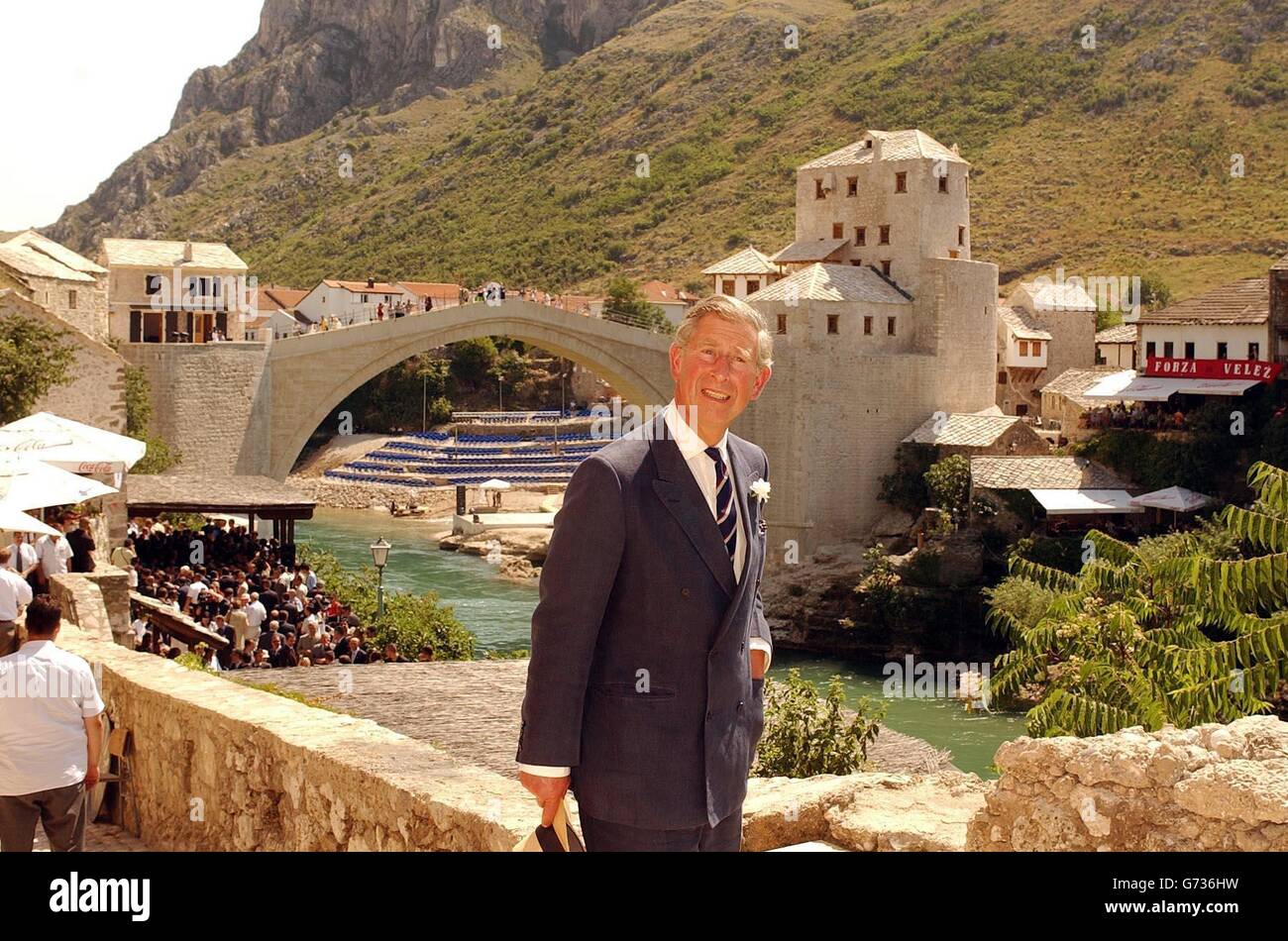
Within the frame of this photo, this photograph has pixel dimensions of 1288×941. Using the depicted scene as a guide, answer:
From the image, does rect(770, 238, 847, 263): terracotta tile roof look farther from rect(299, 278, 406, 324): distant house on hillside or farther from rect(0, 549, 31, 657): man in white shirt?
rect(0, 549, 31, 657): man in white shirt

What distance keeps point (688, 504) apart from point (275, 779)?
2288 millimetres

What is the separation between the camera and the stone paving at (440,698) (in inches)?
320

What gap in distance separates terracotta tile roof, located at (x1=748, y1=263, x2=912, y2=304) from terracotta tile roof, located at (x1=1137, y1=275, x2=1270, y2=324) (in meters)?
5.59

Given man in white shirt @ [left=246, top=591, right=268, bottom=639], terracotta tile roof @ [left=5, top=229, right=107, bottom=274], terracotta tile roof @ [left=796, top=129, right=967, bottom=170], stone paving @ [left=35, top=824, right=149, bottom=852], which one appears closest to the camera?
stone paving @ [left=35, top=824, right=149, bottom=852]

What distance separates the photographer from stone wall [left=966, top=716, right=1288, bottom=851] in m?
2.91

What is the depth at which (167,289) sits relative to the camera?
115 ft

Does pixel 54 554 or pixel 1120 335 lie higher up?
pixel 1120 335

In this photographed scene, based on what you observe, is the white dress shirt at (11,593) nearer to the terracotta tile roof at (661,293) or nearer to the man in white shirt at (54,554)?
the man in white shirt at (54,554)

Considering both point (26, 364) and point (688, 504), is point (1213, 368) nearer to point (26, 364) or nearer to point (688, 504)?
point (26, 364)

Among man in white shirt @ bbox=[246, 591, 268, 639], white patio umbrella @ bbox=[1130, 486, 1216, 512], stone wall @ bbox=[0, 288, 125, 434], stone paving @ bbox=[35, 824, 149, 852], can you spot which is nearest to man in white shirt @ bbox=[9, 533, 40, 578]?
man in white shirt @ bbox=[246, 591, 268, 639]

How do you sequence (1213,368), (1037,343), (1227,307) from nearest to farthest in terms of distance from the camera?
(1213,368), (1227,307), (1037,343)

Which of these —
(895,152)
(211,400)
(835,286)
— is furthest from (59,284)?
(895,152)

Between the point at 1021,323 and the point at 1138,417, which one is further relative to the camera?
the point at 1021,323
